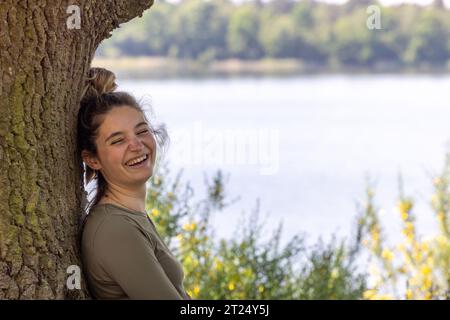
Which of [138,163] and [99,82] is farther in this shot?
[99,82]

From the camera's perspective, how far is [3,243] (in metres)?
2.34

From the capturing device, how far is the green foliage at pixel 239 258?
488 cm

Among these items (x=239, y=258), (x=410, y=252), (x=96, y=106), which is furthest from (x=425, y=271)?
(x=96, y=106)

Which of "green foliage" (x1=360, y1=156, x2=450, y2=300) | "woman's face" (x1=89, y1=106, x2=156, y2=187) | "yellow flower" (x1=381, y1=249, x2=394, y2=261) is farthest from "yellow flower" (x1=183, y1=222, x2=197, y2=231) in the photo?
"woman's face" (x1=89, y1=106, x2=156, y2=187)

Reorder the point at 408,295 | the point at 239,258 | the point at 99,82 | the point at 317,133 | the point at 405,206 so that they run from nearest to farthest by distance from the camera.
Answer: the point at 99,82, the point at 408,295, the point at 239,258, the point at 405,206, the point at 317,133

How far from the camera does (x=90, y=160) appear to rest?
8.70ft

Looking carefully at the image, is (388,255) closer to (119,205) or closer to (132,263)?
(119,205)

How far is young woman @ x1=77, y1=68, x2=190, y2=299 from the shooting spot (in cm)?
241

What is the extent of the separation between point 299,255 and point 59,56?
117 inches

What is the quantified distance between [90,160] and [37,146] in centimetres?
26

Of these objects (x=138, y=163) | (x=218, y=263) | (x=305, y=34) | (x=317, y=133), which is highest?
(x=305, y=34)

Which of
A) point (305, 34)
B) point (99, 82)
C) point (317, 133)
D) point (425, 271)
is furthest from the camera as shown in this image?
point (305, 34)

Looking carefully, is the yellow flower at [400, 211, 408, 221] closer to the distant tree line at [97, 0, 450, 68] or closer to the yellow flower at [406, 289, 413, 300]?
the yellow flower at [406, 289, 413, 300]

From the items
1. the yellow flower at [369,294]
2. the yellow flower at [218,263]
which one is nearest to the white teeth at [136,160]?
the yellow flower at [218,263]
